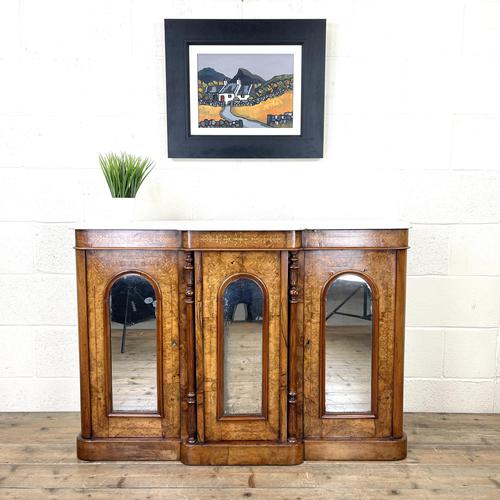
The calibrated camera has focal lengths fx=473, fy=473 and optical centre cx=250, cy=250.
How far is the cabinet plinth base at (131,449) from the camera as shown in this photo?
204 cm

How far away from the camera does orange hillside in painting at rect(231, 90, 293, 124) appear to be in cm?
244

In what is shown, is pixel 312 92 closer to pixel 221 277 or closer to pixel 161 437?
pixel 221 277

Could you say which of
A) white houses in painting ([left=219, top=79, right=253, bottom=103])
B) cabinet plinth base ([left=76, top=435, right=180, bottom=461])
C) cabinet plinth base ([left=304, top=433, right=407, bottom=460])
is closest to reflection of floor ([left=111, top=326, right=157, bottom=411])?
cabinet plinth base ([left=76, top=435, right=180, bottom=461])

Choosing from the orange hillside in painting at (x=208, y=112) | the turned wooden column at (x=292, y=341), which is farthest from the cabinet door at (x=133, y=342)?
the orange hillside in painting at (x=208, y=112)

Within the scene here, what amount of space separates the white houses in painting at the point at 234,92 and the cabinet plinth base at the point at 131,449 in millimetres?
1672

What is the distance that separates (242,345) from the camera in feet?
6.57

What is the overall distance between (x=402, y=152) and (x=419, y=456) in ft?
4.86

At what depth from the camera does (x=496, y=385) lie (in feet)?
8.43

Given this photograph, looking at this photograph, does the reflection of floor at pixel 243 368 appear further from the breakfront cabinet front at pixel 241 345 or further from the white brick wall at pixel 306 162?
the white brick wall at pixel 306 162

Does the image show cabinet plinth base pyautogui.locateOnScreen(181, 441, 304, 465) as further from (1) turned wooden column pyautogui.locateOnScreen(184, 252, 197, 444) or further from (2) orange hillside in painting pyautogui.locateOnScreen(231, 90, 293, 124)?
(2) orange hillside in painting pyautogui.locateOnScreen(231, 90, 293, 124)

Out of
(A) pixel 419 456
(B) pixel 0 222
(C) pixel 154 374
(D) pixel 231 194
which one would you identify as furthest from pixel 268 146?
(A) pixel 419 456

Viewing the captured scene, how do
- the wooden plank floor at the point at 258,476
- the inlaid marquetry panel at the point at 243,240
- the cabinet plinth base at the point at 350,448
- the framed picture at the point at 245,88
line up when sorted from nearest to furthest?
the wooden plank floor at the point at 258,476, the inlaid marquetry panel at the point at 243,240, the cabinet plinth base at the point at 350,448, the framed picture at the point at 245,88

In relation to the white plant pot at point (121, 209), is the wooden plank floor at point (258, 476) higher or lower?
lower

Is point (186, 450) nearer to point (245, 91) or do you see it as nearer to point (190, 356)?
point (190, 356)
